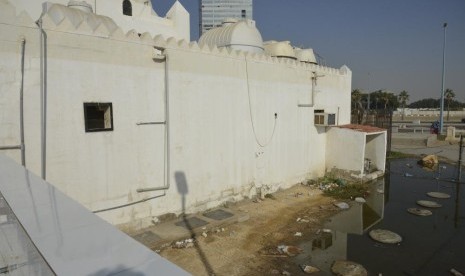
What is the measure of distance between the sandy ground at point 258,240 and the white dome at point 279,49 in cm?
708

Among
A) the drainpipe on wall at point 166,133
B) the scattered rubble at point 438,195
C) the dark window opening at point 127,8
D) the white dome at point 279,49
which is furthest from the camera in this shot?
the dark window opening at point 127,8

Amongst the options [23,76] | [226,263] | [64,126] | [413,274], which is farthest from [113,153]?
[413,274]

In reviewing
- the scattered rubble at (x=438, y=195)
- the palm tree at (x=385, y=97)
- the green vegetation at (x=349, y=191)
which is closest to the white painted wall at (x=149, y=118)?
the green vegetation at (x=349, y=191)

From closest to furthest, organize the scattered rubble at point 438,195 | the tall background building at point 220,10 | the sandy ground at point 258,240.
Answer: the sandy ground at point 258,240 < the scattered rubble at point 438,195 < the tall background building at point 220,10

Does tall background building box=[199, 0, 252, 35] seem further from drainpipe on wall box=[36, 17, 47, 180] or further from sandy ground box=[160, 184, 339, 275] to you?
drainpipe on wall box=[36, 17, 47, 180]

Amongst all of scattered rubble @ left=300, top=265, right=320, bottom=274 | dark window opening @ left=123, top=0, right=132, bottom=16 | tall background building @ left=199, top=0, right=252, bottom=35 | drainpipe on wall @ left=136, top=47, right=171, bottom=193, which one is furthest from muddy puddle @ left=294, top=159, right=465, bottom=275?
tall background building @ left=199, top=0, right=252, bottom=35

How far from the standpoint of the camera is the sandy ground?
22.9 feet

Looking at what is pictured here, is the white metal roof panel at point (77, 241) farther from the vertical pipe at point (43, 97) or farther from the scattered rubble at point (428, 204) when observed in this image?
the scattered rubble at point (428, 204)

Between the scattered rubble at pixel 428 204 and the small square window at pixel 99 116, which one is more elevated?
the small square window at pixel 99 116

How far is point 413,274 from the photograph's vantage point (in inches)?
269

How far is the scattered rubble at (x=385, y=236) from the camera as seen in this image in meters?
8.55

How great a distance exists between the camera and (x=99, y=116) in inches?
309

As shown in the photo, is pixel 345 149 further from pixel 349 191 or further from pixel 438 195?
pixel 438 195

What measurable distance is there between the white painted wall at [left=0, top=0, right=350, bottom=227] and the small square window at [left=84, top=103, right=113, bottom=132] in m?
0.13
